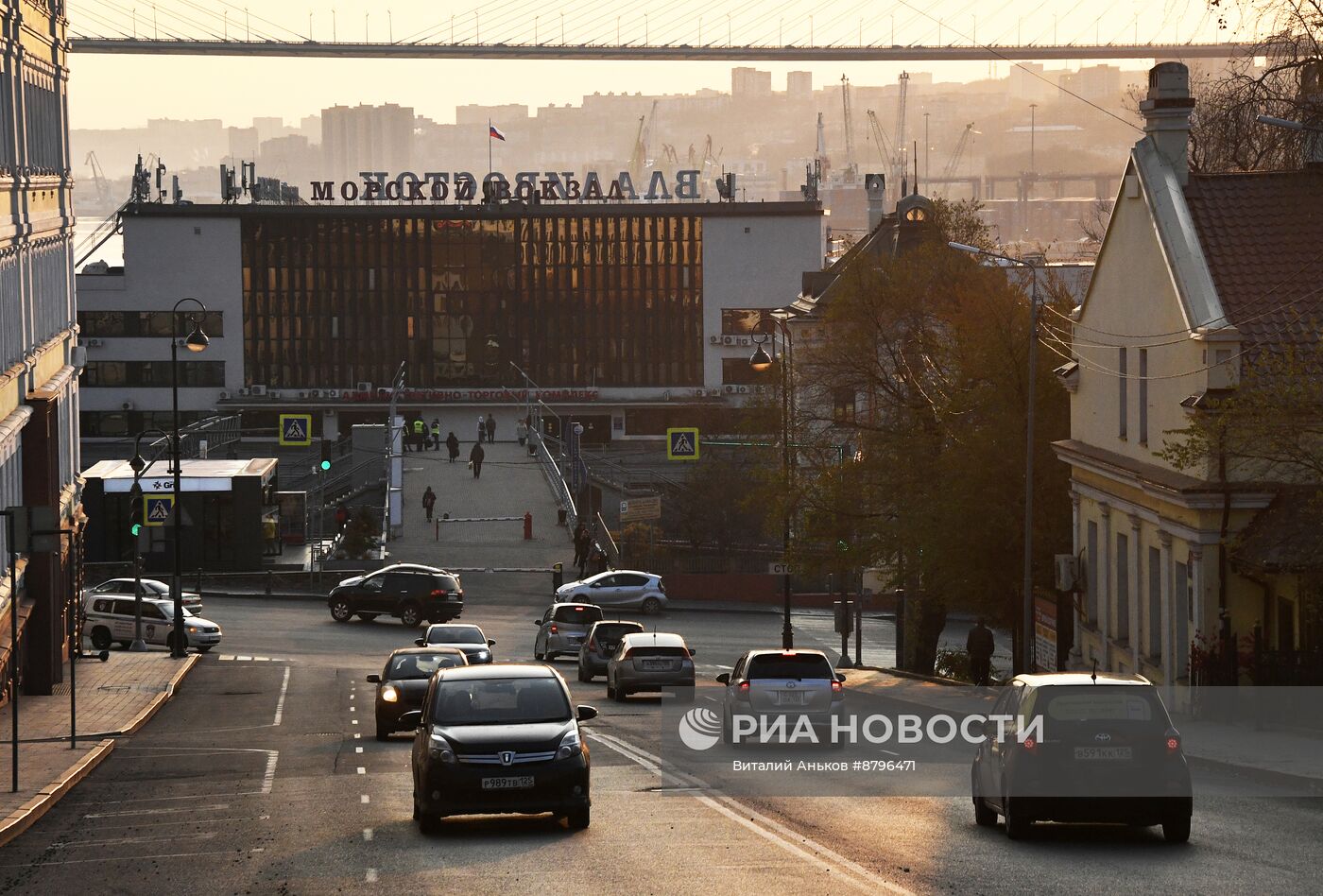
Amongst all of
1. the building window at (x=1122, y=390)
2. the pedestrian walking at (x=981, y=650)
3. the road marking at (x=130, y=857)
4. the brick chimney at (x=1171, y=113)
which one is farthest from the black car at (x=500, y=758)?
the pedestrian walking at (x=981, y=650)

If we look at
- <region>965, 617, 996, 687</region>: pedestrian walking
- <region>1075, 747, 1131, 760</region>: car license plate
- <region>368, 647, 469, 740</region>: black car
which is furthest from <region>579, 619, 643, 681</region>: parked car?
<region>1075, 747, 1131, 760</region>: car license plate

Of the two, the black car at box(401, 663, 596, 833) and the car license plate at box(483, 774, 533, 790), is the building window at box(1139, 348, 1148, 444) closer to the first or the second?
the black car at box(401, 663, 596, 833)

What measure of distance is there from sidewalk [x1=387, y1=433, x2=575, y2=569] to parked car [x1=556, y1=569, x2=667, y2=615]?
9.22 m

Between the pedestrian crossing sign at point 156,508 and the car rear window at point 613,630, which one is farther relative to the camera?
the pedestrian crossing sign at point 156,508

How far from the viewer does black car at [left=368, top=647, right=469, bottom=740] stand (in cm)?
3075

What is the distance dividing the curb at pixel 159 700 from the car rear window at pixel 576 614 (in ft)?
30.4

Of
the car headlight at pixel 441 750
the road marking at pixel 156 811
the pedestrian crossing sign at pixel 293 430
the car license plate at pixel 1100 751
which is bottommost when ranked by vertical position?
the road marking at pixel 156 811

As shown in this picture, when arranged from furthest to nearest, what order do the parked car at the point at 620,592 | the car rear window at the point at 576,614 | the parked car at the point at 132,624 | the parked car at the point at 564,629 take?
the parked car at the point at 620,592 < the parked car at the point at 132,624 < the car rear window at the point at 576,614 < the parked car at the point at 564,629

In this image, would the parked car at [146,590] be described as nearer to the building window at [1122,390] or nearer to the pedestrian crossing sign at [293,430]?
the building window at [1122,390]

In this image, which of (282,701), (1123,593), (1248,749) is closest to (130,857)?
(1248,749)

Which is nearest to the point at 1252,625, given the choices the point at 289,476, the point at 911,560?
the point at 911,560

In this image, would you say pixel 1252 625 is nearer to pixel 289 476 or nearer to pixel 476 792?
pixel 476 792

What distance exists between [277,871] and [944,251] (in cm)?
3710

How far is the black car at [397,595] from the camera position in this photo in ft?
Result: 195
